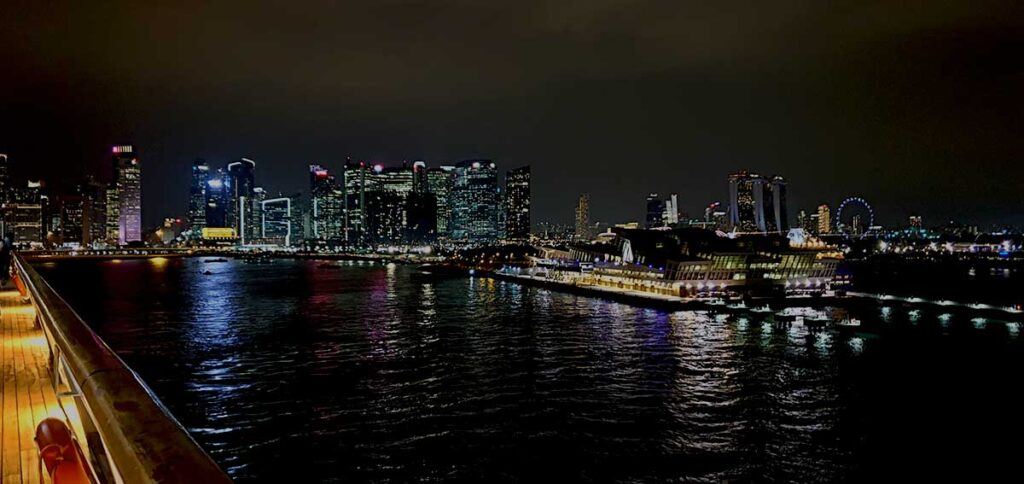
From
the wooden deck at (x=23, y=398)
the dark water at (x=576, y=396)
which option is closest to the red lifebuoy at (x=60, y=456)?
the wooden deck at (x=23, y=398)

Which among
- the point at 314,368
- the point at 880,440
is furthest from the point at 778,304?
the point at 314,368

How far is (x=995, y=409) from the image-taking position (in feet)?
84.5

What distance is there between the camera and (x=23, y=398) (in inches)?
244

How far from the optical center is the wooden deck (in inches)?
175

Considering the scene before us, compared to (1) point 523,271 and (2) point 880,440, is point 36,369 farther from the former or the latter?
(1) point 523,271

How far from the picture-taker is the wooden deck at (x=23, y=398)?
4.45 meters

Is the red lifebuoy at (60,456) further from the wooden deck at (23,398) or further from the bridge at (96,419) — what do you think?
the wooden deck at (23,398)

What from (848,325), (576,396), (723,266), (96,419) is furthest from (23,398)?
(723,266)

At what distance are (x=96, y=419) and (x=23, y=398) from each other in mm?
4573

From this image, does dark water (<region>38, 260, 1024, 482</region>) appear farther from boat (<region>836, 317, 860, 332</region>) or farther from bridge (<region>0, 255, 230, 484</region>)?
bridge (<region>0, 255, 230, 484</region>)

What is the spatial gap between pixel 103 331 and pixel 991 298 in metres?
77.4

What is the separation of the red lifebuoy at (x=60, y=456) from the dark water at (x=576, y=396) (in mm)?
14644

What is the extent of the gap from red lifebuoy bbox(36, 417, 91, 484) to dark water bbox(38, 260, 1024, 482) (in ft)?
48.0

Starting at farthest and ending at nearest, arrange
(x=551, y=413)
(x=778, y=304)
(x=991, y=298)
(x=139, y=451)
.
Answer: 1. (x=991, y=298)
2. (x=778, y=304)
3. (x=551, y=413)
4. (x=139, y=451)
